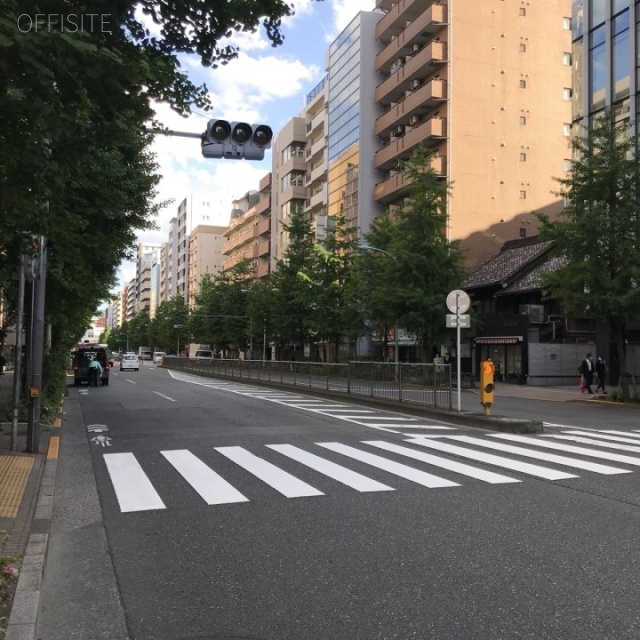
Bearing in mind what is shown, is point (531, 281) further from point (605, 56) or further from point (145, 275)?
point (145, 275)

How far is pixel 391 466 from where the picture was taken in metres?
9.00

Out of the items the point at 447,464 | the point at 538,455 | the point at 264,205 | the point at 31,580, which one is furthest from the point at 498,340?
the point at 264,205

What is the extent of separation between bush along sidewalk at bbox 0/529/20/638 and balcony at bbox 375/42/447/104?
149 ft

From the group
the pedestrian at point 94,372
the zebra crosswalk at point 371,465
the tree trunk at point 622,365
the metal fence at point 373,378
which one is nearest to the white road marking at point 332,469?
the zebra crosswalk at point 371,465

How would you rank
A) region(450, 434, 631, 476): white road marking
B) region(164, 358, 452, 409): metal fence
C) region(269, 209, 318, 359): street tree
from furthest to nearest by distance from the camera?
region(269, 209, 318, 359): street tree
region(164, 358, 452, 409): metal fence
region(450, 434, 631, 476): white road marking

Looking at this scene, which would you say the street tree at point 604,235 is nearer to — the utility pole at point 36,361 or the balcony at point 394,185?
the utility pole at point 36,361

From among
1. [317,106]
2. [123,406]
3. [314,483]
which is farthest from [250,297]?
[314,483]

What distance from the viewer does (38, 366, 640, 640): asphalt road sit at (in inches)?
153

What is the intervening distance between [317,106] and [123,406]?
56281 millimetres

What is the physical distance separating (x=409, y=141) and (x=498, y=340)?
18304mm

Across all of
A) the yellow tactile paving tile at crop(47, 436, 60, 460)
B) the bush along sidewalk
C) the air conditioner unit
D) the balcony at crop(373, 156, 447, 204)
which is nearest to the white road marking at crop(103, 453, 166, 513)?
the yellow tactile paving tile at crop(47, 436, 60, 460)

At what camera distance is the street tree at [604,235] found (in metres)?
20.6

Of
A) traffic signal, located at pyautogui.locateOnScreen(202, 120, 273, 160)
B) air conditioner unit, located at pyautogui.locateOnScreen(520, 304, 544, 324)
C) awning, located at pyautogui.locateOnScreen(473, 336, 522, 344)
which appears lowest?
awning, located at pyautogui.locateOnScreen(473, 336, 522, 344)
